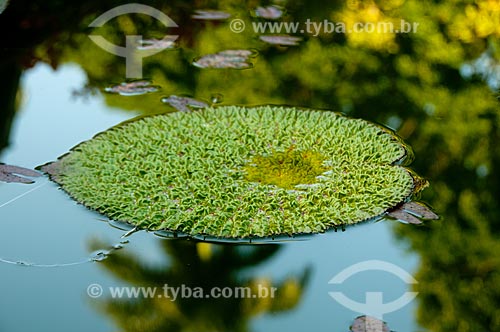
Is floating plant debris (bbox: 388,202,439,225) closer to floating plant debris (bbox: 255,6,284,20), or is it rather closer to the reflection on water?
the reflection on water

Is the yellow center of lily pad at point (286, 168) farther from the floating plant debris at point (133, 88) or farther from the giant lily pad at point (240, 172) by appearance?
the floating plant debris at point (133, 88)

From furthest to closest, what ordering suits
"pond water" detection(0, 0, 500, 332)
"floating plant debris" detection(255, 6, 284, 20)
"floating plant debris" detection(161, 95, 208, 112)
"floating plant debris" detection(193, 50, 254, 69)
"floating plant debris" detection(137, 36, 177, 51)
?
1. "floating plant debris" detection(255, 6, 284, 20)
2. "floating plant debris" detection(137, 36, 177, 51)
3. "floating plant debris" detection(193, 50, 254, 69)
4. "floating plant debris" detection(161, 95, 208, 112)
5. "pond water" detection(0, 0, 500, 332)

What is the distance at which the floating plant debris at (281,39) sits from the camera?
14.4 feet

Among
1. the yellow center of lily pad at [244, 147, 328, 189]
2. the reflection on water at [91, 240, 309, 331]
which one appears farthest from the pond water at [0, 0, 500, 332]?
the yellow center of lily pad at [244, 147, 328, 189]

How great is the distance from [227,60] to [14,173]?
151 cm

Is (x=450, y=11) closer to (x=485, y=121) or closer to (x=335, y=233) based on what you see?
(x=485, y=121)

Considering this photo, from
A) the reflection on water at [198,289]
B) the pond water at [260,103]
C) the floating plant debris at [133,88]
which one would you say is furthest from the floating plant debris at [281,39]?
the reflection on water at [198,289]

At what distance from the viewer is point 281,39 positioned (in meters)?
4.43

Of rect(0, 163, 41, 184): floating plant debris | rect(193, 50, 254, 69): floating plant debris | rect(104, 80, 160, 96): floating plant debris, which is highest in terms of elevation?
rect(193, 50, 254, 69): floating plant debris

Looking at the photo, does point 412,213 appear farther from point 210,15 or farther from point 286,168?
point 210,15

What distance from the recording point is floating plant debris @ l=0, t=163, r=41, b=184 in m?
2.94

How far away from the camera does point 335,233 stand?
259cm

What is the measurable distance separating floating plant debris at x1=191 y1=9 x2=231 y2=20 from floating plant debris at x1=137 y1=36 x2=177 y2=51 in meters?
0.41

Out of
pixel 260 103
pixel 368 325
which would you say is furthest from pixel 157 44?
pixel 368 325
